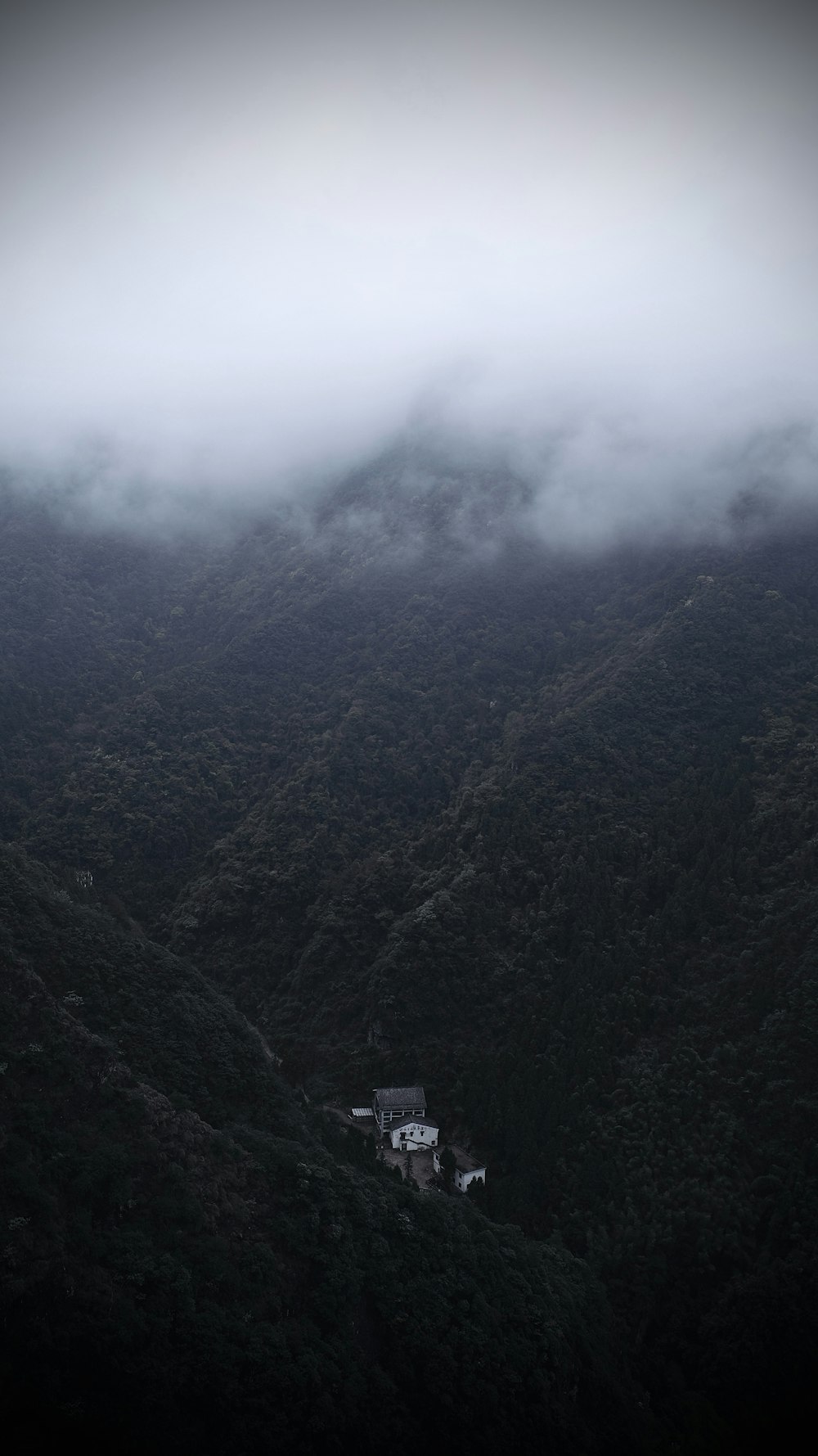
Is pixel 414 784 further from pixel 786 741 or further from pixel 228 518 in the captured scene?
pixel 228 518

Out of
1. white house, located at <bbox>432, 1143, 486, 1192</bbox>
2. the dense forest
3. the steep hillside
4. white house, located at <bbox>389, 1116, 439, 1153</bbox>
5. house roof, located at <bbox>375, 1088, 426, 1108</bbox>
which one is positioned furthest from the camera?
house roof, located at <bbox>375, 1088, 426, 1108</bbox>

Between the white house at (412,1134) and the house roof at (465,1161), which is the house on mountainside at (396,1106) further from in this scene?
the house roof at (465,1161)

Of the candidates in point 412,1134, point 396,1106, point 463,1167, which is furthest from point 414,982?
point 463,1167

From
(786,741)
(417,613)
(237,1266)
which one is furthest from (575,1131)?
(417,613)

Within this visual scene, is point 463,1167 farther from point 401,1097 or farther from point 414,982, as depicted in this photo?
point 414,982

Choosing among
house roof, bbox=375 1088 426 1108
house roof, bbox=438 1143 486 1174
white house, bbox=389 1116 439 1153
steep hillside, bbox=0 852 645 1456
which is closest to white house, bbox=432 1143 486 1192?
house roof, bbox=438 1143 486 1174

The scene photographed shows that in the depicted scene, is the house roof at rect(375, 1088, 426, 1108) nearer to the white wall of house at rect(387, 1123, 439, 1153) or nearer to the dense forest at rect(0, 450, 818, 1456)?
the white wall of house at rect(387, 1123, 439, 1153)
